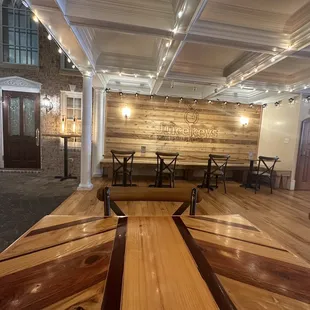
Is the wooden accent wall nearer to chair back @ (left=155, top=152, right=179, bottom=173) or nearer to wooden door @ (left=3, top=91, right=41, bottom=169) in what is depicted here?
chair back @ (left=155, top=152, right=179, bottom=173)

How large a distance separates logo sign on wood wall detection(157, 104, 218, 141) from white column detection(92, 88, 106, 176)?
1.80 m

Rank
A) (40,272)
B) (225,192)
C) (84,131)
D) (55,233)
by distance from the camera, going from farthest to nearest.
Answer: (225,192) → (84,131) → (55,233) → (40,272)

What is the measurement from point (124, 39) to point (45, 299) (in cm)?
372

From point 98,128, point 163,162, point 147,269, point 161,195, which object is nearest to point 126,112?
point 98,128

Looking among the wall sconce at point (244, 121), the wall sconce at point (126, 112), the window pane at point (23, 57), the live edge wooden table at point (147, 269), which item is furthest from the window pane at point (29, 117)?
the wall sconce at point (244, 121)

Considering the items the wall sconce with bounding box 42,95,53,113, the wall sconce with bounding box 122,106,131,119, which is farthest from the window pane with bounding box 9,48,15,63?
the wall sconce with bounding box 122,106,131,119

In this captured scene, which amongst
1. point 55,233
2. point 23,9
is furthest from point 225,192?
point 23,9

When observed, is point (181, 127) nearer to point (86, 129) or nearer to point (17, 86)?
point (86, 129)

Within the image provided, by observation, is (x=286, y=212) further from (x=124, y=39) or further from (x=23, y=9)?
(x=23, y=9)

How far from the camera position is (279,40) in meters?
2.81

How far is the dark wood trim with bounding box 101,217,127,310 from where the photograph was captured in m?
0.52

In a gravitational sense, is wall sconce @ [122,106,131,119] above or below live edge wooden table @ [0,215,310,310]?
above

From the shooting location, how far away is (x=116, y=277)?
627mm

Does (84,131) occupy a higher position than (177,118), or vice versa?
(177,118)
